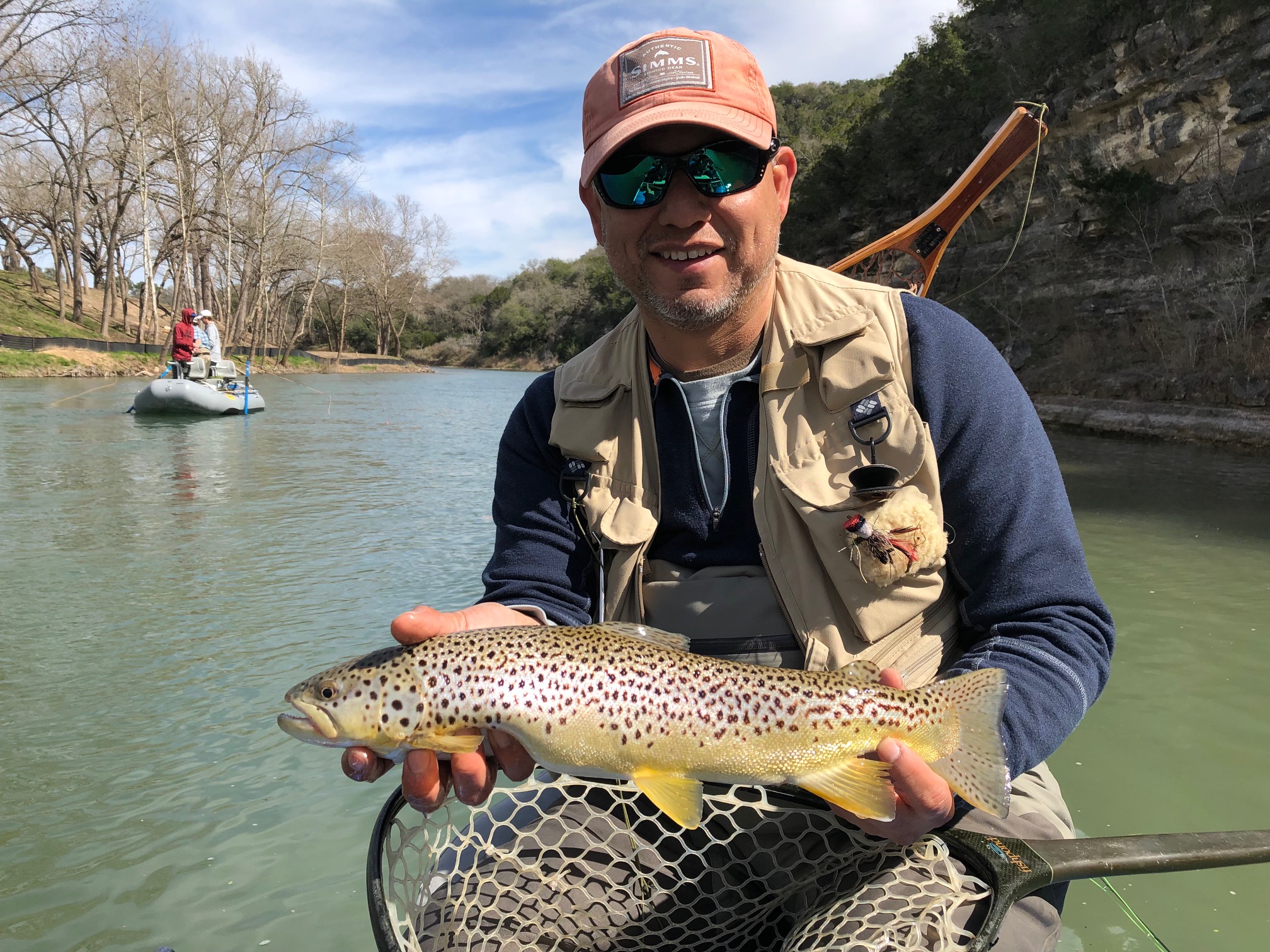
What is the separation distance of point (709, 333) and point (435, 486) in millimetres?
12624

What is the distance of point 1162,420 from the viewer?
20.2 metres

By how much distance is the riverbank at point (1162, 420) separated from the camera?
1786 centimetres

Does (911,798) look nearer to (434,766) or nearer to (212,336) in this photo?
(434,766)

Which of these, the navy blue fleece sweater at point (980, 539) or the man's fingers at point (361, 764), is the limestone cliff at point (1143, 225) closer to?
the navy blue fleece sweater at point (980, 539)

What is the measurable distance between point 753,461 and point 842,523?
0.41 meters

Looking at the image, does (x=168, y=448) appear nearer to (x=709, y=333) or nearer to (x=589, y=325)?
(x=709, y=333)

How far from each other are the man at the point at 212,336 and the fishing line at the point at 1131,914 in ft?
86.0

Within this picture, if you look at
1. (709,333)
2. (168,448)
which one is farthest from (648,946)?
(168,448)

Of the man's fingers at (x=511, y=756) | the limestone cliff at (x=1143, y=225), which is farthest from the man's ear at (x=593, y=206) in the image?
the limestone cliff at (x=1143, y=225)

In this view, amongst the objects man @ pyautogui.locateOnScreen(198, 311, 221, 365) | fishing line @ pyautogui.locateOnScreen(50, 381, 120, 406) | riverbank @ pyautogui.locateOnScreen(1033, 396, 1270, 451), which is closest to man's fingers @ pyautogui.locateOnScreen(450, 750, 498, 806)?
riverbank @ pyautogui.locateOnScreen(1033, 396, 1270, 451)

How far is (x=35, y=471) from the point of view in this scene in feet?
46.0

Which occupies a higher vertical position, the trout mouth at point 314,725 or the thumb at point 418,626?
the thumb at point 418,626

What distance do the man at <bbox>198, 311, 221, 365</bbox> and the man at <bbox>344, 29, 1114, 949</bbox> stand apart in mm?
25255

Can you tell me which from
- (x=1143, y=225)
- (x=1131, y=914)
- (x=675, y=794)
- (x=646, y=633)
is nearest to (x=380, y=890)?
(x=675, y=794)
